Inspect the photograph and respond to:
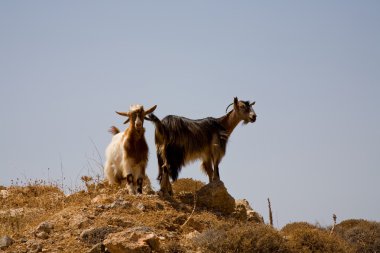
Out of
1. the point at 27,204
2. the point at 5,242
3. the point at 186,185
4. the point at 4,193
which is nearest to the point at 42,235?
the point at 5,242

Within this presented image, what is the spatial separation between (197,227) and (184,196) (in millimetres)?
2035

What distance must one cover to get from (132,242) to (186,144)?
4535mm

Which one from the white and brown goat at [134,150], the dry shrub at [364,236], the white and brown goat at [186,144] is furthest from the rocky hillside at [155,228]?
the dry shrub at [364,236]

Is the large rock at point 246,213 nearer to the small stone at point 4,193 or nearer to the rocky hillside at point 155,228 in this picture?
the rocky hillside at point 155,228

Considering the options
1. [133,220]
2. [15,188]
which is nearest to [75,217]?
[133,220]

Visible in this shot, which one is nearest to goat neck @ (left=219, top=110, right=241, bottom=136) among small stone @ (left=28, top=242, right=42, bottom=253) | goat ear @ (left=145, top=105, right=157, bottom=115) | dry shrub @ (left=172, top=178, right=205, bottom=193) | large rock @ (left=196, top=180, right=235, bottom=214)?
dry shrub @ (left=172, top=178, right=205, bottom=193)

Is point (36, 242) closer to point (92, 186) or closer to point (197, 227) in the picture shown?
point (197, 227)

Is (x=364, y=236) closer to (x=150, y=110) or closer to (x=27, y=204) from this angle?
(x=150, y=110)

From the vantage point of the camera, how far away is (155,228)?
448 inches

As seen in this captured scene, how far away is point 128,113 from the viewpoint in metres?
13.8

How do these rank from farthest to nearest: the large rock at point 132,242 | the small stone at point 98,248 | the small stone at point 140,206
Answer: the small stone at point 140,206
the small stone at point 98,248
the large rock at point 132,242

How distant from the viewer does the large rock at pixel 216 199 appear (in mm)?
13594

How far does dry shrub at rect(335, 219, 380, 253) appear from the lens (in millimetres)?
16516

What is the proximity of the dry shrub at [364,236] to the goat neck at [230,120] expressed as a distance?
159 inches
